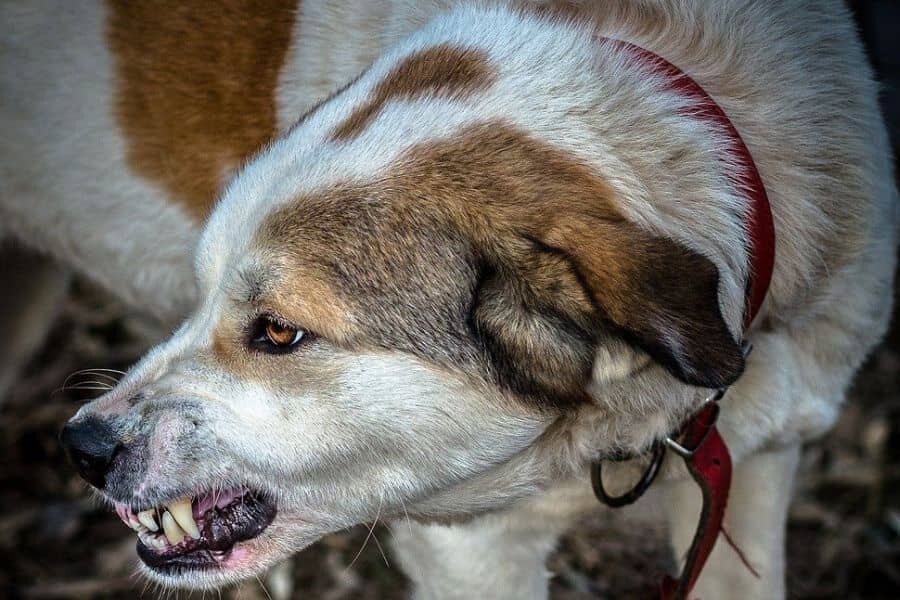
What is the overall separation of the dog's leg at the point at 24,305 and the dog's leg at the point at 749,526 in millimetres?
2010

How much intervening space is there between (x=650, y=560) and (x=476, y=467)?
1654 mm

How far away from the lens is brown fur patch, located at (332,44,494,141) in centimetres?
200

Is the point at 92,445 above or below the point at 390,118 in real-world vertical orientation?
below

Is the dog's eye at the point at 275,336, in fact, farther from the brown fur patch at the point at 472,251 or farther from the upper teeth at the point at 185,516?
the upper teeth at the point at 185,516

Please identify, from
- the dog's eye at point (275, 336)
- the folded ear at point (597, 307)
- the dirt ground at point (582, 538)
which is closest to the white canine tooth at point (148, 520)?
the dog's eye at point (275, 336)

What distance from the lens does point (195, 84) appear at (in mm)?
2822

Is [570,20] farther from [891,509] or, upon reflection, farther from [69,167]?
[891,509]

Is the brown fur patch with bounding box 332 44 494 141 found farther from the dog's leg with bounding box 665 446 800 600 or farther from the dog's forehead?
the dog's leg with bounding box 665 446 800 600

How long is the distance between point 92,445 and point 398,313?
0.57 metres

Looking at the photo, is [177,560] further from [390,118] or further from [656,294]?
[656,294]

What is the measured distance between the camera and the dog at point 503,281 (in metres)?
1.90

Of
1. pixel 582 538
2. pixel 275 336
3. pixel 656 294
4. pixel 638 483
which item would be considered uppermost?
pixel 656 294

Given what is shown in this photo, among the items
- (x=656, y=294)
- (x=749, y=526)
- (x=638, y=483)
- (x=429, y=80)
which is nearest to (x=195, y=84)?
(x=429, y=80)

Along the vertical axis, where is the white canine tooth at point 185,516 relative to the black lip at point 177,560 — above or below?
above
